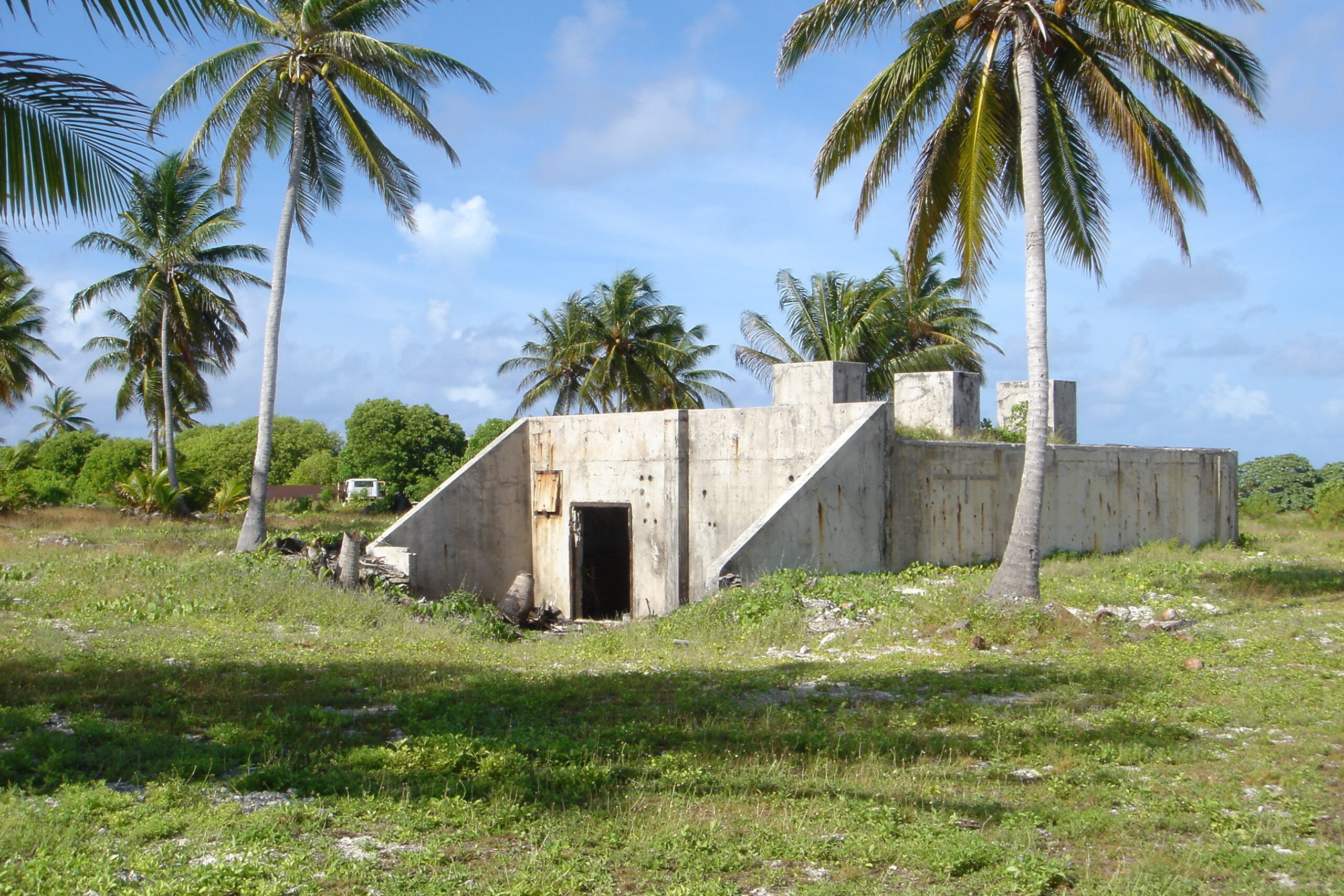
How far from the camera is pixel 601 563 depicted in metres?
18.6

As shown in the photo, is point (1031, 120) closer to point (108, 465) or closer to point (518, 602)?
point (518, 602)

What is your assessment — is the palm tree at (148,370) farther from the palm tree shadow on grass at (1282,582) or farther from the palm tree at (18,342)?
the palm tree shadow on grass at (1282,582)

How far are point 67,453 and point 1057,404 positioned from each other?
42708 mm

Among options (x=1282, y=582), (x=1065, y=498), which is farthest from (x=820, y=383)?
(x=1282, y=582)

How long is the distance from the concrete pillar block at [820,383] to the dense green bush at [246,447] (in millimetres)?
34288

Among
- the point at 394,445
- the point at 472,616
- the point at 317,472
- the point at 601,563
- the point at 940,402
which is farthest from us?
the point at 317,472

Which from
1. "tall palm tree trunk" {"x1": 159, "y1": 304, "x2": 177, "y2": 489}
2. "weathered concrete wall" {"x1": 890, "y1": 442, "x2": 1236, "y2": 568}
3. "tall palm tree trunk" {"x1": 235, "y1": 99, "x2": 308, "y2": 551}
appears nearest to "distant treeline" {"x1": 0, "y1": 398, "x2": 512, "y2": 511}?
"tall palm tree trunk" {"x1": 159, "y1": 304, "x2": 177, "y2": 489}

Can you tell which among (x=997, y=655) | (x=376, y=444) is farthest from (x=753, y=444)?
(x=376, y=444)

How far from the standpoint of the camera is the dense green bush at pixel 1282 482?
3269 centimetres

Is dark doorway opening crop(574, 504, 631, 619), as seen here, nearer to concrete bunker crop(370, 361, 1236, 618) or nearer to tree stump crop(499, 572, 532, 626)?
concrete bunker crop(370, 361, 1236, 618)

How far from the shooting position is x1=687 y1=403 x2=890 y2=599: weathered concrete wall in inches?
585

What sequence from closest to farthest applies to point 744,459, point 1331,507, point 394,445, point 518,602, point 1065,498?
1. point 744,459
2. point 518,602
3. point 1065,498
4. point 1331,507
5. point 394,445

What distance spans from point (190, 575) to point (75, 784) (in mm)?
8357

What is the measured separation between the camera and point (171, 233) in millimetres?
30078
